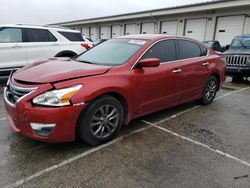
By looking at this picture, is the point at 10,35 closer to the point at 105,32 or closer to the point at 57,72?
the point at 57,72

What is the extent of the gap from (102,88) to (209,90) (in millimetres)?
3322

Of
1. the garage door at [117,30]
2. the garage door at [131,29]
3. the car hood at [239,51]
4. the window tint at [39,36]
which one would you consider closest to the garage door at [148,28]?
the garage door at [131,29]

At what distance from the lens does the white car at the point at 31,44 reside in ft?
20.9

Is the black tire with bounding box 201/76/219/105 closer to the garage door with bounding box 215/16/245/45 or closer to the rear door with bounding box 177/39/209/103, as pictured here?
the rear door with bounding box 177/39/209/103

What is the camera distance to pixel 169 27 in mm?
21750

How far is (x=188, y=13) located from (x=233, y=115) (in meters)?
17.1

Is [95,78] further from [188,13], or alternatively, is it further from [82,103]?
[188,13]

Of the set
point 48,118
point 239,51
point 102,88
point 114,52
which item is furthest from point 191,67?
point 239,51

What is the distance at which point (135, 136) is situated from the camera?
3.54m

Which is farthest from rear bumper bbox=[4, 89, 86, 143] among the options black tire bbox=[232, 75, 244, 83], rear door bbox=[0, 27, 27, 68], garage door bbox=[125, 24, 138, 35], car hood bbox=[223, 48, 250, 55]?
garage door bbox=[125, 24, 138, 35]

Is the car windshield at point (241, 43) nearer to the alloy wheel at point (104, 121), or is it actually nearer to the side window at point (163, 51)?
the side window at point (163, 51)

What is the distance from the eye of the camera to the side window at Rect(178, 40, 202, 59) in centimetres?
436

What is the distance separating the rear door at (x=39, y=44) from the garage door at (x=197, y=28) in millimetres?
15263

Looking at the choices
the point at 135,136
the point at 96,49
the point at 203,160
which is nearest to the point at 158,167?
the point at 203,160
